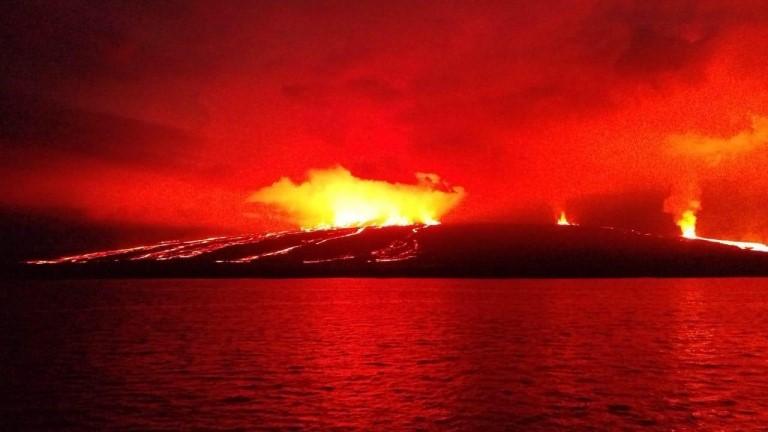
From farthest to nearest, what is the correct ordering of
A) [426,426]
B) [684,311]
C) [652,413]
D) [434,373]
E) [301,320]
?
1. [684,311]
2. [301,320]
3. [434,373]
4. [652,413]
5. [426,426]

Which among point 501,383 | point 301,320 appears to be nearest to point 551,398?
point 501,383

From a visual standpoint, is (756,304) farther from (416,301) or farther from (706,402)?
(706,402)

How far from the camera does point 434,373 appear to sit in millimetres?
31453

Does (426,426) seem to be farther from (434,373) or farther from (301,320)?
(301,320)

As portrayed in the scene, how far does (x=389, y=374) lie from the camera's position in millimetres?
31062

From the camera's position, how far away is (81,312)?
73125 millimetres

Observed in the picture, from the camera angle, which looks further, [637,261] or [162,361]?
[637,261]

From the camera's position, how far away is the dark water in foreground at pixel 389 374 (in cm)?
2314

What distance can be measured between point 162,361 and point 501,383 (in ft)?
52.8

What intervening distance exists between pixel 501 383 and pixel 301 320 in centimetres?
3290

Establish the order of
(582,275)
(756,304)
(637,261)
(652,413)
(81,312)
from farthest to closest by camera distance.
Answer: (637,261)
(582,275)
(756,304)
(81,312)
(652,413)

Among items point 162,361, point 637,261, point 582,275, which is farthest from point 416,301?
point 637,261

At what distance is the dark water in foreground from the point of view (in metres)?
23.1

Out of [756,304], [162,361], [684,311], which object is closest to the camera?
[162,361]
